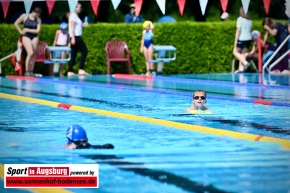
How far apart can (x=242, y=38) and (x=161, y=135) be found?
14.3 meters

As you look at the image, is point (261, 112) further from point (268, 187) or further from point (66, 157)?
point (268, 187)

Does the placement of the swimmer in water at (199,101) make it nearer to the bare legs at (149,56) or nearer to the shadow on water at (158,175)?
the shadow on water at (158,175)

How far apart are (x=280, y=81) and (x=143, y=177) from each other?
13357mm

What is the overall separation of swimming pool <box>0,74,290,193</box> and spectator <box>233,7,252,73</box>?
5924mm

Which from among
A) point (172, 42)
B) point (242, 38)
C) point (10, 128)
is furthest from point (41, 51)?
point (10, 128)

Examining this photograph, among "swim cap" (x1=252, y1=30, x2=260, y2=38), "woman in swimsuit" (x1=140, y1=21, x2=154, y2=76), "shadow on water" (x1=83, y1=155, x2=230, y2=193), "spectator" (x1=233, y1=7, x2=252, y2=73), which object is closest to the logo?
"shadow on water" (x1=83, y1=155, x2=230, y2=193)

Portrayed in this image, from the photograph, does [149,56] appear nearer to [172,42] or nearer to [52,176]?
[172,42]

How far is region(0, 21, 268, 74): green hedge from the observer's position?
2514cm

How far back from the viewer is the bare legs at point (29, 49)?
76.7 feet

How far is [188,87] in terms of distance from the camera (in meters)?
19.8

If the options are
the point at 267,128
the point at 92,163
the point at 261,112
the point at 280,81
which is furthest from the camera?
the point at 280,81

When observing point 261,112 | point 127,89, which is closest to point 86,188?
point 261,112

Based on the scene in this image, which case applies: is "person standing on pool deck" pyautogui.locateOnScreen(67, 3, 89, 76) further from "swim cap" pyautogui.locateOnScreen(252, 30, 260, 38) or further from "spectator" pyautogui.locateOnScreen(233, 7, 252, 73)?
"swim cap" pyautogui.locateOnScreen(252, 30, 260, 38)

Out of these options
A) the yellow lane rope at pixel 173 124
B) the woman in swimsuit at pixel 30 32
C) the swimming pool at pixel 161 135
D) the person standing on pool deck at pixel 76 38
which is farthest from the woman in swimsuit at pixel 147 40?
the yellow lane rope at pixel 173 124
